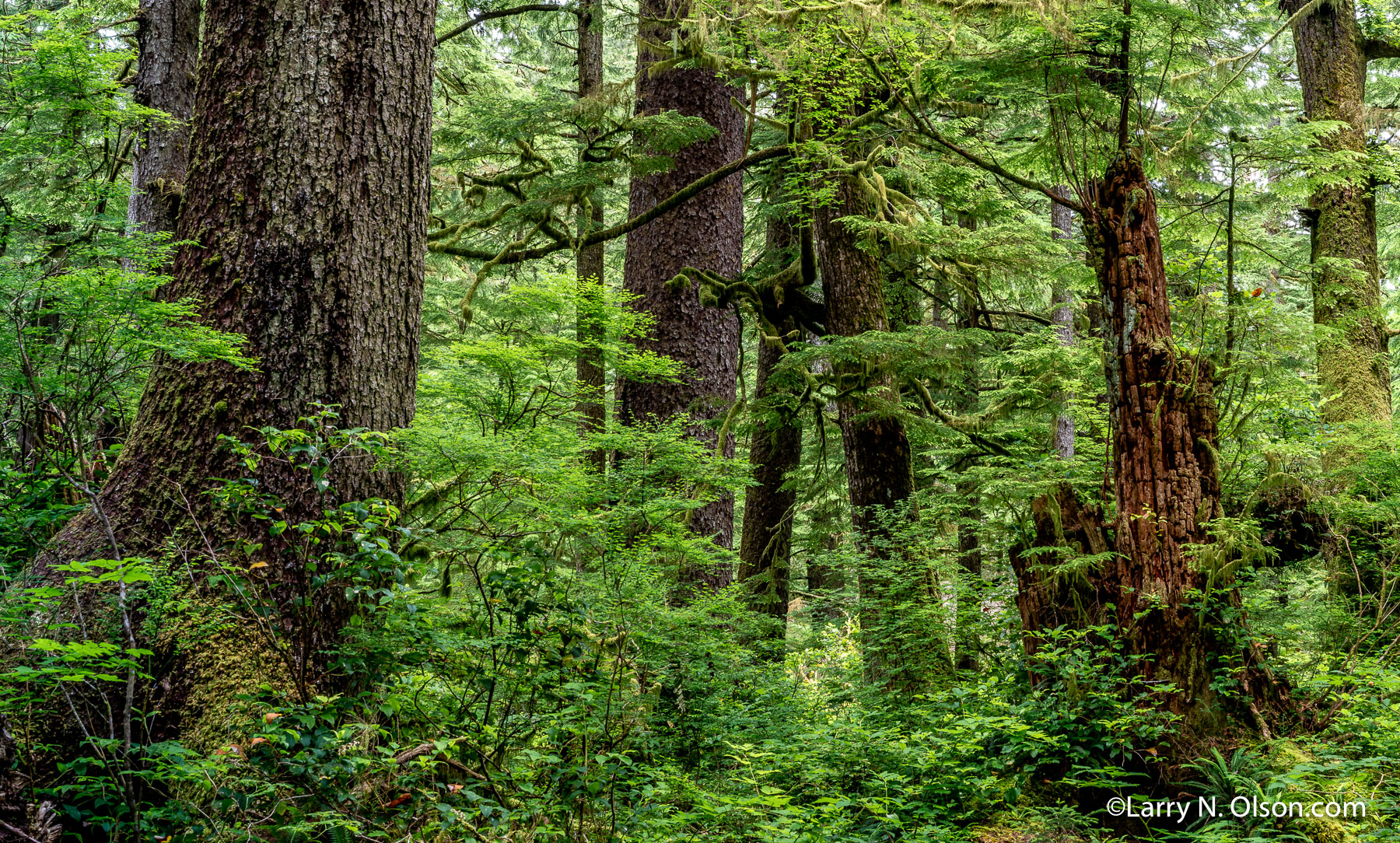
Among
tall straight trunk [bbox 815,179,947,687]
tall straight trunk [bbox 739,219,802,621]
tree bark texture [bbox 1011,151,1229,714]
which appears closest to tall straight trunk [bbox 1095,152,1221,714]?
tree bark texture [bbox 1011,151,1229,714]

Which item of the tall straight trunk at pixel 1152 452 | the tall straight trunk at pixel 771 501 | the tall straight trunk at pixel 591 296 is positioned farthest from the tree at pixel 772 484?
the tall straight trunk at pixel 1152 452

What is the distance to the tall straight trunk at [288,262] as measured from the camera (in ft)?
12.0

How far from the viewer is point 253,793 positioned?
2967mm

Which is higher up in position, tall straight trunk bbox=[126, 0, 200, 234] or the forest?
tall straight trunk bbox=[126, 0, 200, 234]

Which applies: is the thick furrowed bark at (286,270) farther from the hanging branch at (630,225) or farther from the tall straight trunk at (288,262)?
the hanging branch at (630,225)

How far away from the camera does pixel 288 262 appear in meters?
3.88

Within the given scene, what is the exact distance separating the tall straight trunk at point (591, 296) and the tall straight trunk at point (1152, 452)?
3.32 m

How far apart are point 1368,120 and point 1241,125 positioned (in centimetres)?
521

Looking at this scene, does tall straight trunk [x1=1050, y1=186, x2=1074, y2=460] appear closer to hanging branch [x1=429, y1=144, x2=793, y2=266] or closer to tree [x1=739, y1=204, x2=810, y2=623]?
tree [x1=739, y1=204, x2=810, y2=623]

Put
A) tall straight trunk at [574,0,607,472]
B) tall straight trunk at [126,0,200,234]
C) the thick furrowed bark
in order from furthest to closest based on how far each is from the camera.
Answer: tall straight trunk at [126,0,200,234] < tall straight trunk at [574,0,607,472] < the thick furrowed bark

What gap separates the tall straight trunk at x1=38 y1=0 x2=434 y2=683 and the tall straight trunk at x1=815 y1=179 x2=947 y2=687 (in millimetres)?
4117

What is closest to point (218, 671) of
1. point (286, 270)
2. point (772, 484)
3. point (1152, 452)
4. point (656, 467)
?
point (286, 270)

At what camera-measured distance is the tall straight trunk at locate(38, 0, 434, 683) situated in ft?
12.0

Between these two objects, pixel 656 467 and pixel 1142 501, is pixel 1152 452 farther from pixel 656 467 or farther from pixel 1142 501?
pixel 656 467
